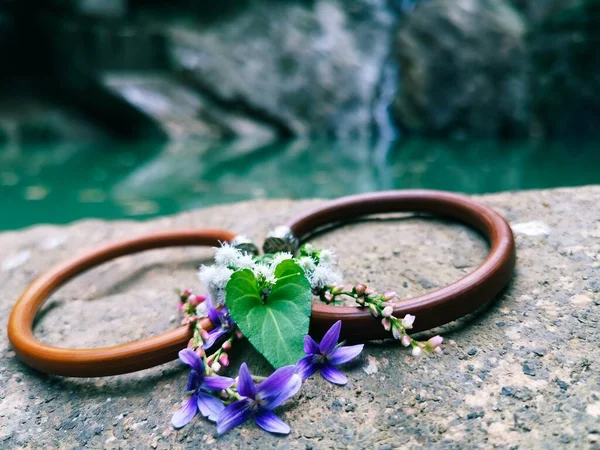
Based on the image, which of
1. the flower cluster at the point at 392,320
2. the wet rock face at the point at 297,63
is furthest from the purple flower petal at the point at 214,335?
the wet rock face at the point at 297,63

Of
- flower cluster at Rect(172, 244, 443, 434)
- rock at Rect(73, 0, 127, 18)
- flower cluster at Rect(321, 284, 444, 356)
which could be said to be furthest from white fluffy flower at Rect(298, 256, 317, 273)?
rock at Rect(73, 0, 127, 18)

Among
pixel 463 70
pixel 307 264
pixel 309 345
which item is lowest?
pixel 463 70

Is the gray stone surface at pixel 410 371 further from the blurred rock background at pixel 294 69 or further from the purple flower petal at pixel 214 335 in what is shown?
the blurred rock background at pixel 294 69

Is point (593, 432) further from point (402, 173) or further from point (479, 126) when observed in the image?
point (479, 126)

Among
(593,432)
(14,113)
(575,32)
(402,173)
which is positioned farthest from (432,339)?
(14,113)

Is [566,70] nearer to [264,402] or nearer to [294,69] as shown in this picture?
[294,69]

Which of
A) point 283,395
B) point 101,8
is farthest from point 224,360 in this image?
→ point 101,8
